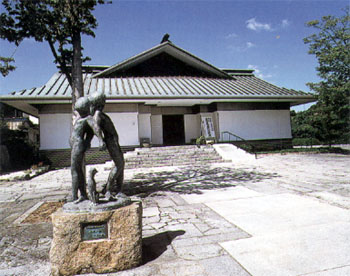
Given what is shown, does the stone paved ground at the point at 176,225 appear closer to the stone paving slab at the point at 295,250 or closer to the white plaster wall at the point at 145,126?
the stone paving slab at the point at 295,250

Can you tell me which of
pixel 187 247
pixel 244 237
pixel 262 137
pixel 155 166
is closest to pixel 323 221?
pixel 244 237

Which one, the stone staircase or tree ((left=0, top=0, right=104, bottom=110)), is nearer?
tree ((left=0, top=0, right=104, bottom=110))

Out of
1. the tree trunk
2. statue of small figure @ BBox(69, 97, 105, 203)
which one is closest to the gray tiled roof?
the tree trunk

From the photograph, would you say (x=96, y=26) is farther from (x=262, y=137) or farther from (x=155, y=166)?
(x=262, y=137)

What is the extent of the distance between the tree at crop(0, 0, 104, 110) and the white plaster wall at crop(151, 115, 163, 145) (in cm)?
1172

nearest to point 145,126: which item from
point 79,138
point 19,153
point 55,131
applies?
point 55,131

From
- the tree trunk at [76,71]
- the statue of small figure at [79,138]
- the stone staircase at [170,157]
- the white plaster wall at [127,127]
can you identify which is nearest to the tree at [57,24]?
the tree trunk at [76,71]

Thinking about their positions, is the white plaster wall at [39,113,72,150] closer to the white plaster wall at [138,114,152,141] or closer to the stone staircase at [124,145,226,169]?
the stone staircase at [124,145,226,169]

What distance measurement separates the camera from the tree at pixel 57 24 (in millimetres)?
4562

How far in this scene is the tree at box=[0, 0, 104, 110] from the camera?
180 inches

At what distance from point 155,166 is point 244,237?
8.88 m

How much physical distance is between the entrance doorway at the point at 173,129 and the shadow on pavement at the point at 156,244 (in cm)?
1486

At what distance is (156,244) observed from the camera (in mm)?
2971

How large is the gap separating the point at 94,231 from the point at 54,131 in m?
13.0
